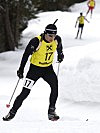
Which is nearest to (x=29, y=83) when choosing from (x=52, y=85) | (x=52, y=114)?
(x=52, y=85)

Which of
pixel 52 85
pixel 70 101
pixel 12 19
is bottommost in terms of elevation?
pixel 12 19

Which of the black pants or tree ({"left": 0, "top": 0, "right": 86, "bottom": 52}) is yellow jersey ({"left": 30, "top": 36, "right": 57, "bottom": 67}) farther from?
tree ({"left": 0, "top": 0, "right": 86, "bottom": 52})

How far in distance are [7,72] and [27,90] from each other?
11.0m

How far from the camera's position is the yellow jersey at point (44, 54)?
701 centimetres

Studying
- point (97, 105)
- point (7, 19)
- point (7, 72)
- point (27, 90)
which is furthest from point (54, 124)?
point (7, 19)

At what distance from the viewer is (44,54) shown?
23.2 feet

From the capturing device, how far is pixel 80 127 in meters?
6.01

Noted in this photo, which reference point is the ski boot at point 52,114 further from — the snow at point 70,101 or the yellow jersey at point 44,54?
the yellow jersey at point 44,54

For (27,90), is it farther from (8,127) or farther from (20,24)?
(20,24)

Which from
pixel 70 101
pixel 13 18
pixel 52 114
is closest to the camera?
pixel 52 114

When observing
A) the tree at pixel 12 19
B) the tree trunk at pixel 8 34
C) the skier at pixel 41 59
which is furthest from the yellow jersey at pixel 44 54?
the tree trunk at pixel 8 34

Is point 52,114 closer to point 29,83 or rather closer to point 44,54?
point 29,83

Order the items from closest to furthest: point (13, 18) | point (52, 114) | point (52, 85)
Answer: point (52, 85) → point (52, 114) → point (13, 18)

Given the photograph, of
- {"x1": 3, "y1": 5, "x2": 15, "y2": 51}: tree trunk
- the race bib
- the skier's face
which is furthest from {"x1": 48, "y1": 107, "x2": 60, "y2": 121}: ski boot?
{"x1": 3, "y1": 5, "x2": 15, "y2": 51}: tree trunk
